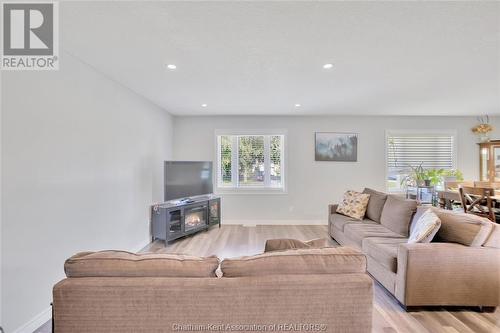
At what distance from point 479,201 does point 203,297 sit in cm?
442

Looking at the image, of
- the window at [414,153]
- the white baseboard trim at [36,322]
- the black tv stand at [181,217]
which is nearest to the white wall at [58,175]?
the white baseboard trim at [36,322]

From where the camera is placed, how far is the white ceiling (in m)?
1.57

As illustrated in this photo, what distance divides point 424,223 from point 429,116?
391 cm

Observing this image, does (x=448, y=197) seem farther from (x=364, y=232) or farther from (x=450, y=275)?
(x=450, y=275)

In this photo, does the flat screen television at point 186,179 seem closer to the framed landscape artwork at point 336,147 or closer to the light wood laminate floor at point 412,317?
the light wood laminate floor at point 412,317

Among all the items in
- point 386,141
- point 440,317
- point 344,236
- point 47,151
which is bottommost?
point 440,317

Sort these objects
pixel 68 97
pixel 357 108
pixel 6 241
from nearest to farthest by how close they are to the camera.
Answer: pixel 6 241 → pixel 68 97 → pixel 357 108

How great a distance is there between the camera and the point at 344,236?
336 centimetres

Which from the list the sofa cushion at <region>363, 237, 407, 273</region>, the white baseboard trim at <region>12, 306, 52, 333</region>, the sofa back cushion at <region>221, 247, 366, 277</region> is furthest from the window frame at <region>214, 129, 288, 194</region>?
the sofa back cushion at <region>221, 247, 366, 277</region>

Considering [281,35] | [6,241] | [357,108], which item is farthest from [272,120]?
[6,241]

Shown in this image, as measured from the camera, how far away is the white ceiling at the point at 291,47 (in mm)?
1566

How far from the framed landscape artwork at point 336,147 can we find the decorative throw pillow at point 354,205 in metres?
1.22

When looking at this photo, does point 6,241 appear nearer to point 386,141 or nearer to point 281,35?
point 281,35

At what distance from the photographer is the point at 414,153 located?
5.08 m
